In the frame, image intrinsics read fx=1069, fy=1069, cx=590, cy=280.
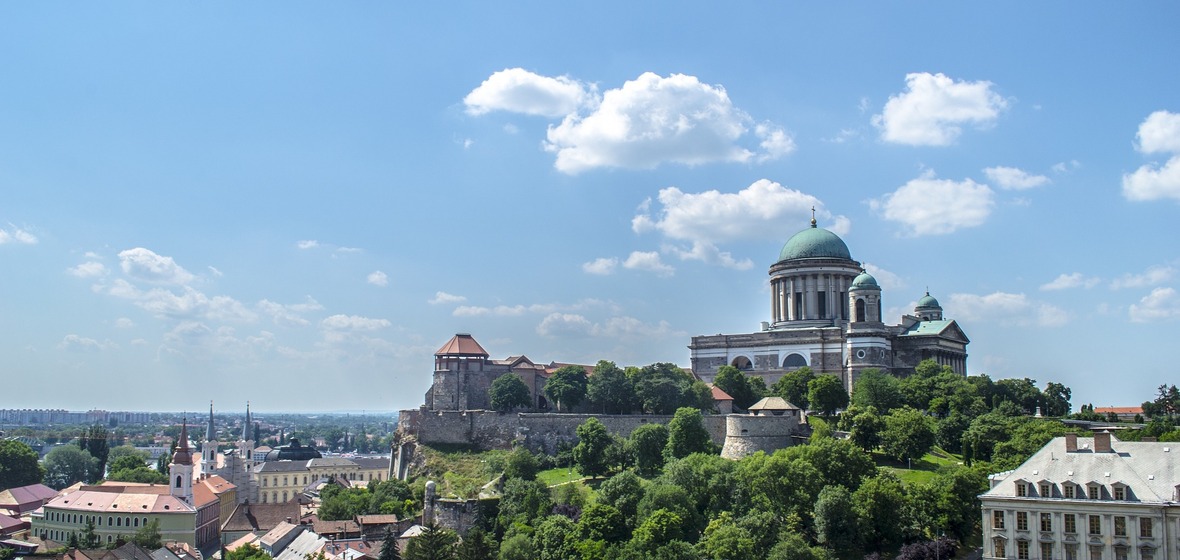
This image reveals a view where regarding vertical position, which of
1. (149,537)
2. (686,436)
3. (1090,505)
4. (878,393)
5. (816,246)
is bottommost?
(149,537)

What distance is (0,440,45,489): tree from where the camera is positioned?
108250mm

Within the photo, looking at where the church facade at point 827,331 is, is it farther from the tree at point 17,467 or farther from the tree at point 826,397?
the tree at point 17,467

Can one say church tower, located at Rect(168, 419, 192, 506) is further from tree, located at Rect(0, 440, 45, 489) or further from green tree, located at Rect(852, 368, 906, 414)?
green tree, located at Rect(852, 368, 906, 414)

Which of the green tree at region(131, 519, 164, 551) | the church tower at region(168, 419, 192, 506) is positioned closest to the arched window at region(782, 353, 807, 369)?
the church tower at region(168, 419, 192, 506)

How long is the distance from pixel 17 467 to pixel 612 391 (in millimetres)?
68206

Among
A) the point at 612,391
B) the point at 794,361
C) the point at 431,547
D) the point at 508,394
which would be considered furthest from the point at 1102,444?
the point at 508,394

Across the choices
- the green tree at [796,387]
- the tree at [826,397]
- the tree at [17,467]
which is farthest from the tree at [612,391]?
the tree at [17,467]

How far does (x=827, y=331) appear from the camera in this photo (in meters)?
86.8

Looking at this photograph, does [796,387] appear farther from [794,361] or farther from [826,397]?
[794,361]

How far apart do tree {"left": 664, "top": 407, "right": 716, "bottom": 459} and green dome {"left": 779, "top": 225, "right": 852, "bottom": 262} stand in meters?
29.8

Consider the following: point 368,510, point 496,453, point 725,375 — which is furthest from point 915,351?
point 368,510

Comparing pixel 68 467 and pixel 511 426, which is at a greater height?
pixel 511 426

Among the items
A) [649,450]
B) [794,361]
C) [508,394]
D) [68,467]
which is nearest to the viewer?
[649,450]

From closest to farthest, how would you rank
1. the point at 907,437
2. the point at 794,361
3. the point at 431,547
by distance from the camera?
1. the point at 431,547
2. the point at 907,437
3. the point at 794,361
